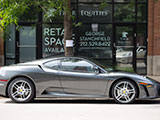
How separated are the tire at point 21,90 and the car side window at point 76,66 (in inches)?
38.6

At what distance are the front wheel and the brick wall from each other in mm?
7498

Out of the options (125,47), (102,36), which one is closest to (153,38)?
(125,47)

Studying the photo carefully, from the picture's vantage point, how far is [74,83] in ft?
28.0

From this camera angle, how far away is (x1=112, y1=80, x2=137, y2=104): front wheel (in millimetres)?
8375

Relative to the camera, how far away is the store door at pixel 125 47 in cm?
1584

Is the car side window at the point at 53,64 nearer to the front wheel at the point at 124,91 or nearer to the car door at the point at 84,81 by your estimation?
the car door at the point at 84,81

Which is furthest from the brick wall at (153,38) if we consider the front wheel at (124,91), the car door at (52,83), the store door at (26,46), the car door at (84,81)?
the car door at (52,83)

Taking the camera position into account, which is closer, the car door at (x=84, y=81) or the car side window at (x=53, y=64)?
the car door at (x=84, y=81)

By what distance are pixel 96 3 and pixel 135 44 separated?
273 centimetres
